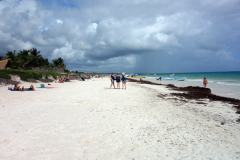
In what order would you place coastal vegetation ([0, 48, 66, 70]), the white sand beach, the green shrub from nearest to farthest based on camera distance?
1. the white sand beach
2. the green shrub
3. coastal vegetation ([0, 48, 66, 70])

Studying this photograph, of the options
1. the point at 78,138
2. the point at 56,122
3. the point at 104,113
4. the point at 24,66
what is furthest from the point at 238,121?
the point at 24,66

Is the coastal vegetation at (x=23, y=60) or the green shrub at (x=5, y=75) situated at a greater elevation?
the coastal vegetation at (x=23, y=60)

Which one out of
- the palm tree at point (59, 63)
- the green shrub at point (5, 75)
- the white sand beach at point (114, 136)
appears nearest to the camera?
the white sand beach at point (114, 136)

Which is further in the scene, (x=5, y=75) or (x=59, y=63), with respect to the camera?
(x=59, y=63)

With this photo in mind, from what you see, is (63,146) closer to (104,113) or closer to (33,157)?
(33,157)

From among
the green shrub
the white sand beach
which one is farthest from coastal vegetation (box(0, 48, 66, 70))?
the white sand beach

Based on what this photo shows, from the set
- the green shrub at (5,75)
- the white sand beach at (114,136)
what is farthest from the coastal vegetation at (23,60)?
the white sand beach at (114,136)

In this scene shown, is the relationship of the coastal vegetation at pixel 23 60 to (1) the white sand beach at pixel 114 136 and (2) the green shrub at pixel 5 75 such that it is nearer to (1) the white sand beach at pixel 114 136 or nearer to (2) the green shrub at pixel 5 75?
(2) the green shrub at pixel 5 75

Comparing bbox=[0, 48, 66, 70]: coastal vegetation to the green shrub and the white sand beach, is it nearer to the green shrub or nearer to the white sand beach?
the green shrub

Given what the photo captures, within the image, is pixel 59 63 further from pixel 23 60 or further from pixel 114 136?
pixel 114 136

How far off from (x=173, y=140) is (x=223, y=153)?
3.94 ft

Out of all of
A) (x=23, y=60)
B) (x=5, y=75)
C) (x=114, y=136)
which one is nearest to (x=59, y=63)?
(x=23, y=60)

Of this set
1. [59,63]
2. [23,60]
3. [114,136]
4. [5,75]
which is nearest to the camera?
[114,136]

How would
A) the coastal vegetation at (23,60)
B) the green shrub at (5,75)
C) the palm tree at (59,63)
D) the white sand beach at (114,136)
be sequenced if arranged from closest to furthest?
the white sand beach at (114,136)
the green shrub at (5,75)
the coastal vegetation at (23,60)
the palm tree at (59,63)
